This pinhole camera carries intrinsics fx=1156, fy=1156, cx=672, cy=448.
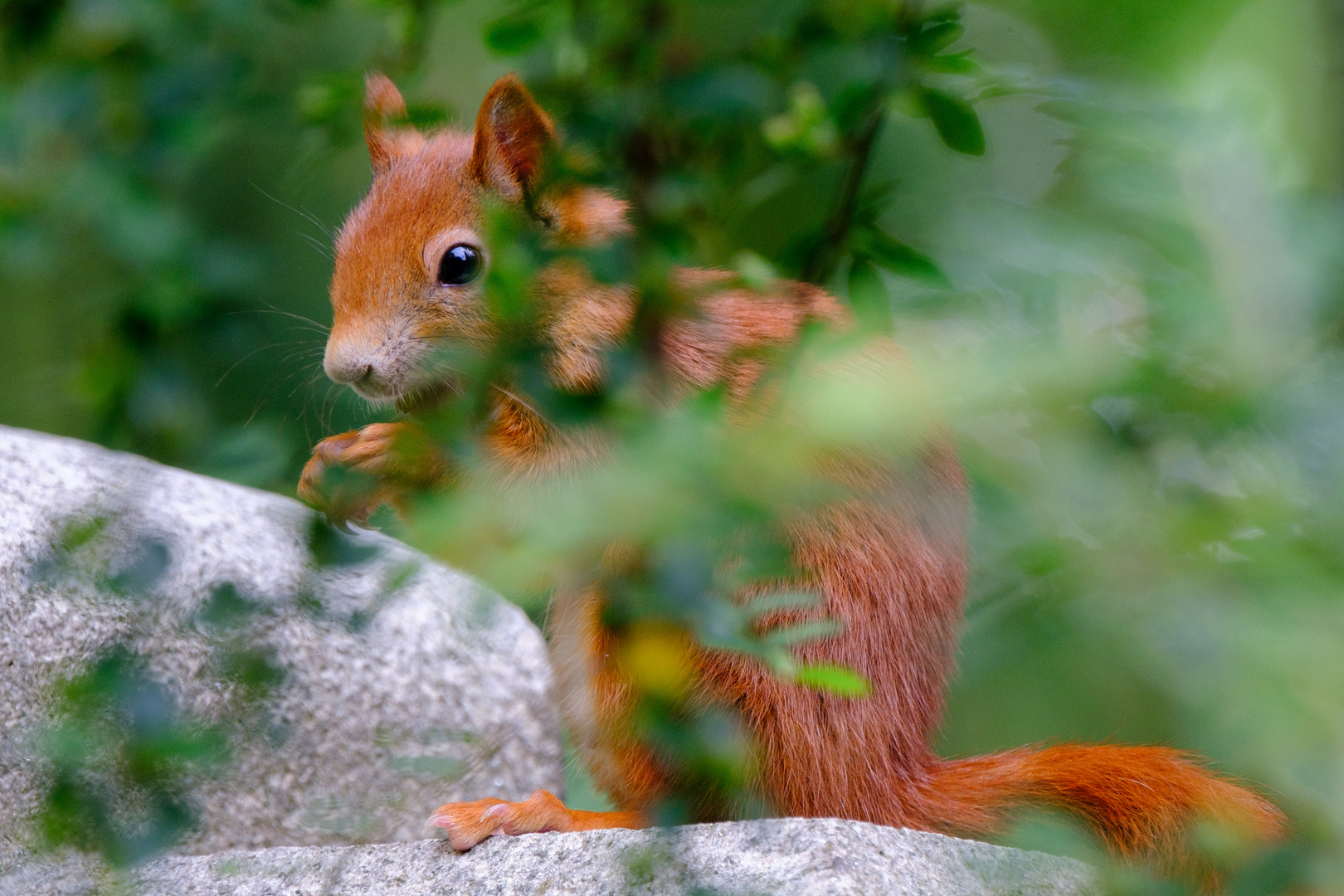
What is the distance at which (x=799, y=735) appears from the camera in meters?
1.09

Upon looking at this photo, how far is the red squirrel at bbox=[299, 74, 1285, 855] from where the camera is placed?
105cm

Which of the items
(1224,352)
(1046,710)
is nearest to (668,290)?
(1224,352)

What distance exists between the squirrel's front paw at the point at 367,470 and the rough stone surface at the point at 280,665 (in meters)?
0.08

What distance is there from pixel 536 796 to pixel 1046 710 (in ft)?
1.96

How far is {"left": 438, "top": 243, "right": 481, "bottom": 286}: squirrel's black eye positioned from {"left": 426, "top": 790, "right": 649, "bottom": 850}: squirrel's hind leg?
531 millimetres

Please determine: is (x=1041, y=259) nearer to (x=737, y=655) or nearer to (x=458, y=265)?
(x=737, y=655)

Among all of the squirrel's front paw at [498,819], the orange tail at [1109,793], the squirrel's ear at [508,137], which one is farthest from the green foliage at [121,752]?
the orange tail at [1109,793]

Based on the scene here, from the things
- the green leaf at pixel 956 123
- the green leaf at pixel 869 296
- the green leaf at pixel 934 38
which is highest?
the green leaf at pixel 934 38

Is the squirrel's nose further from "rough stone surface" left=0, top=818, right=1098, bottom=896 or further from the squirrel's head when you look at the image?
"rough stone surface" left=0, top=818, right=1098, bottom=896

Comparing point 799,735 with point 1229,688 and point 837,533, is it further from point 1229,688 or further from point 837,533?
point 1229,688

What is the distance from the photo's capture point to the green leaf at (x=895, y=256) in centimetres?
79

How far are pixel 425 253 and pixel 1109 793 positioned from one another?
85cm

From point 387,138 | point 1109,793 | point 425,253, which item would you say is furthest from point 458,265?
point 1109,793

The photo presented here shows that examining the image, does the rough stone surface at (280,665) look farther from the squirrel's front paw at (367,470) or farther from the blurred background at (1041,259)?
the blurred background at (1041,259)
